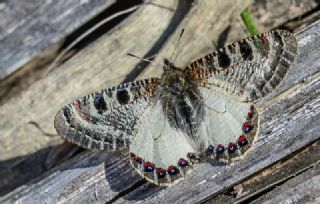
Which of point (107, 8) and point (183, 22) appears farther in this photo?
point (107, 8)

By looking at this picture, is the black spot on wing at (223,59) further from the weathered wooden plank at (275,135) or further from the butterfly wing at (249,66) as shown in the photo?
the weathered wooden plank at (275,135)

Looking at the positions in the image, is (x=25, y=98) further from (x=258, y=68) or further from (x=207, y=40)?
(x=258, y=68)

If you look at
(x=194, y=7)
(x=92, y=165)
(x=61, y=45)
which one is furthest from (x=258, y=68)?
(x=61, y=45)

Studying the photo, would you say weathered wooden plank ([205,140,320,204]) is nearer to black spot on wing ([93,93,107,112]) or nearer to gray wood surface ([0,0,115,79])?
black spot on wing ([93,93,107,112])

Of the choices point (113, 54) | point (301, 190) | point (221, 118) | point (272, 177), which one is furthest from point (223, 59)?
point (113, 54)

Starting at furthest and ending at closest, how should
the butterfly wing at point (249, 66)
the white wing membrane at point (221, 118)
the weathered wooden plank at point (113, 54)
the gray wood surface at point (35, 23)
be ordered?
the weathered wooden plank at point (113, 54)
the gray wood surface at point (35, 23)
the white wing membrane at point (221, 118)
the butterfly wing at point (249, 66)

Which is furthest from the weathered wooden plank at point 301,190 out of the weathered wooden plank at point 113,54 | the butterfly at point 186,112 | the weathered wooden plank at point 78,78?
the weathered wooden plank at point 78,78

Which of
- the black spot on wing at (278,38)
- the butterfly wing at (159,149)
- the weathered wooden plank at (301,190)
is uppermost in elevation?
the black spot on wing at (278,38)
